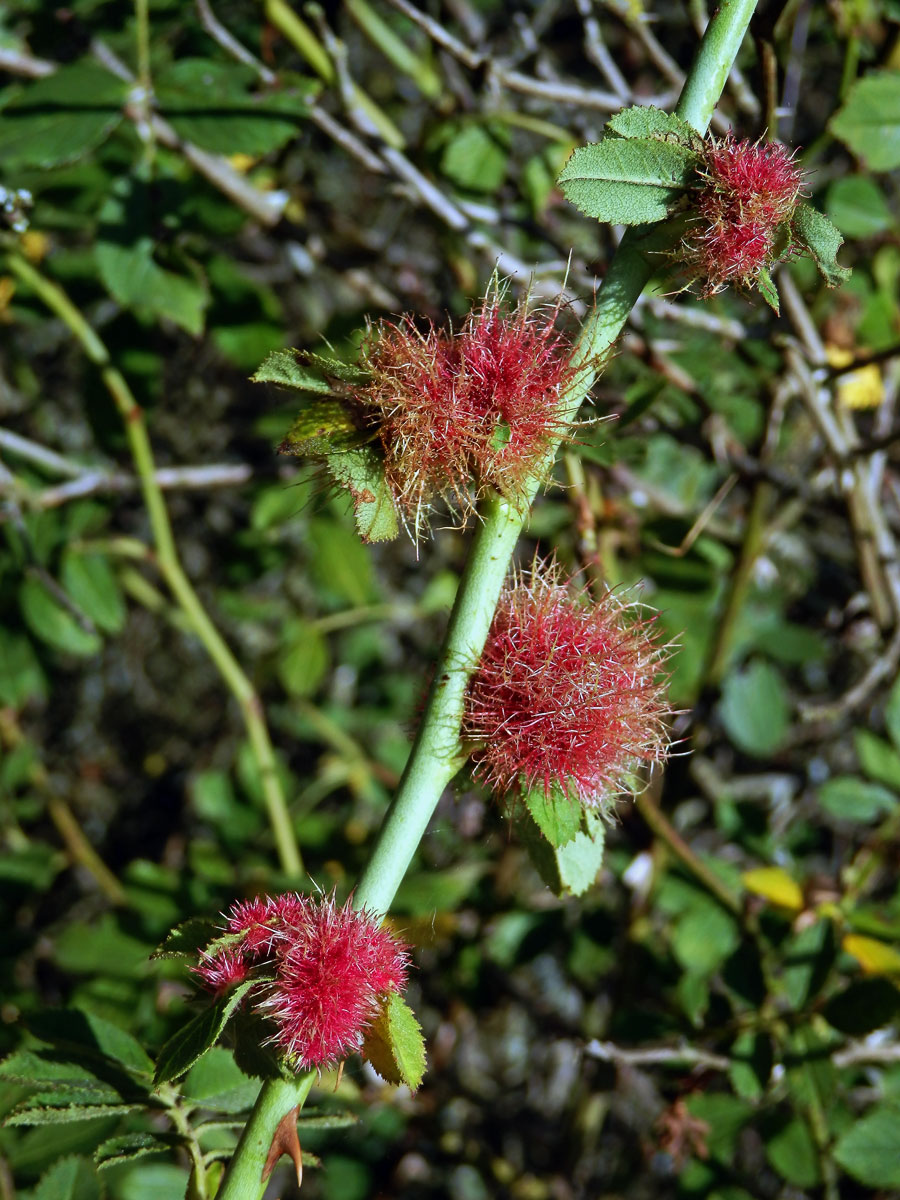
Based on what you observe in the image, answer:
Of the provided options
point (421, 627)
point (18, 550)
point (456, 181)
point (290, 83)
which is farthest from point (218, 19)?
point (421, 627)

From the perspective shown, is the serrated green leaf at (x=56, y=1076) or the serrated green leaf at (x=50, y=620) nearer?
the serrated green leaf at (x=56, y=1076)

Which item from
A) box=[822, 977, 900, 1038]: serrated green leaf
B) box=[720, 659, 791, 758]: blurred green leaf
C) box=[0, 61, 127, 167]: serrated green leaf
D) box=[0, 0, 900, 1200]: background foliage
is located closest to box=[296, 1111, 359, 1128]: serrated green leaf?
box=[0, 0, 900, 1200]: background foliage

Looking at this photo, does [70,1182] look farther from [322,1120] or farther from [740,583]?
[740,583]

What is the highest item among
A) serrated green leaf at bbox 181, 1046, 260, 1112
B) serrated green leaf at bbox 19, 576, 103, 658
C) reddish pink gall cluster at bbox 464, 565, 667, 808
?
serrated green leaf at bbox 19, 576, 103, 658

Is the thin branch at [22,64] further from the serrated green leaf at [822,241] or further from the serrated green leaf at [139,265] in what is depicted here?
the serrated green leaf at [822,241]

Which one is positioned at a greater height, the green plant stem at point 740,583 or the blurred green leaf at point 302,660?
the green plant stem at point 740,583

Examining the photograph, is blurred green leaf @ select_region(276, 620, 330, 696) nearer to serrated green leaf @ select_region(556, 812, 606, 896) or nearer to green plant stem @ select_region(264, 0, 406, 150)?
green plant stem @ select_region(264, 0, 406, 150)

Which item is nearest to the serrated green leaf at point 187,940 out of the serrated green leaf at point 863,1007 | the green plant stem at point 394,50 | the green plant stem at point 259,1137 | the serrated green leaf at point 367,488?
the green plant stem at point 259,1137
